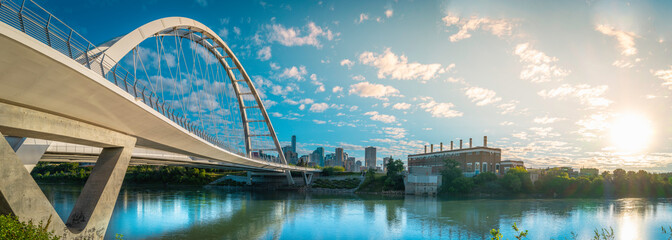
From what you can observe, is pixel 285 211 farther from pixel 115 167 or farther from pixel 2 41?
pixel 2 41

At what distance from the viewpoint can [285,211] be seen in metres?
35.8

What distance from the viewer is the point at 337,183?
7494cm

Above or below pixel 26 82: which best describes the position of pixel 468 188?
below

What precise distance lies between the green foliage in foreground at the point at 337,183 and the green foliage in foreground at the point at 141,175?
959 inches

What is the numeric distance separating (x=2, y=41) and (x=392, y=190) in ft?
197

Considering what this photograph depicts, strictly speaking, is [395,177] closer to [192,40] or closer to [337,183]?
[337,183]

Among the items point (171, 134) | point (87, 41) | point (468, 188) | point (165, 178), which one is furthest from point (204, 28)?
point (165, 178)

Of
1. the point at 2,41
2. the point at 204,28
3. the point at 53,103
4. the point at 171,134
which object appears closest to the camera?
the point at 2,41

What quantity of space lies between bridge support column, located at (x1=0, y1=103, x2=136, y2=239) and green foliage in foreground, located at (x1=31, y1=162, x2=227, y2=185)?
6432 centimetres

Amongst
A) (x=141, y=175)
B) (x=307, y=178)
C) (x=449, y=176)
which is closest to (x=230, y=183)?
(x=307, y=178)

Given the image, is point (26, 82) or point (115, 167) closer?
point (26, 82)

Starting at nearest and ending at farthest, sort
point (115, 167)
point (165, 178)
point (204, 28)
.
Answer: point (115, 167) → point (204, 28) → point (165, 178)

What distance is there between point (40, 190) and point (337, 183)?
215 ft

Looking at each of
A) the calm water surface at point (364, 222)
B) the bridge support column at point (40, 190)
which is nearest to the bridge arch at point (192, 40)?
the bridge support column at point (40, 190)
